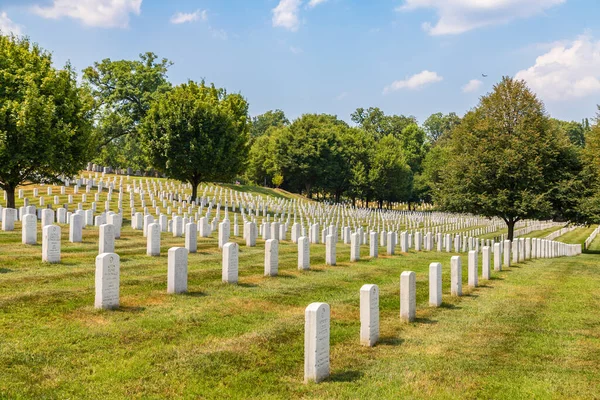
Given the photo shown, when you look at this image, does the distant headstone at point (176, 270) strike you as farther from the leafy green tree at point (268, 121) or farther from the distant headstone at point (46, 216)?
the leafy green tree at point (268, 121)

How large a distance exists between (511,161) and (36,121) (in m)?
27.6

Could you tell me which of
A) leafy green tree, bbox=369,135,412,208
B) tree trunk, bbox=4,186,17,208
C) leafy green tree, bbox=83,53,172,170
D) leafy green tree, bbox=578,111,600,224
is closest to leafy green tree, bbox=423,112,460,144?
leafy green tree, bbox=369,135,412,208

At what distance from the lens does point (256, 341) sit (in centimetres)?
802

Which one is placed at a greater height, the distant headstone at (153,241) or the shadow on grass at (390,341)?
the distant headstone at (153,241)

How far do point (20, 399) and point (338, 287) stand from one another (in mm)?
8344

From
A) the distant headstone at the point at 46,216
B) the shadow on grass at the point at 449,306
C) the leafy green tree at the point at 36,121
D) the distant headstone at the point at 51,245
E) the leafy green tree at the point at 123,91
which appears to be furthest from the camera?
the leafy green tree at the point at 123,91

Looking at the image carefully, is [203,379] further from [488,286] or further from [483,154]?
[483,154]

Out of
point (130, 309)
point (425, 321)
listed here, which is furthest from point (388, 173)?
point (130, 309)

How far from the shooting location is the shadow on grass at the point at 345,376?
6822 millimetres

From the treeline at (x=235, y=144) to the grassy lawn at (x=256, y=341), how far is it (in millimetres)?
15388

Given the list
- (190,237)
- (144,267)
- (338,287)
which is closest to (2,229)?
(190,237)

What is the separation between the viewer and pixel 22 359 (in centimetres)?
662

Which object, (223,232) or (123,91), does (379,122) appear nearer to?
(123,91)

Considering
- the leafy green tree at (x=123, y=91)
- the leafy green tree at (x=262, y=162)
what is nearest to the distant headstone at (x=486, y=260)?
the leafy green tree at (x=123, y=91)
